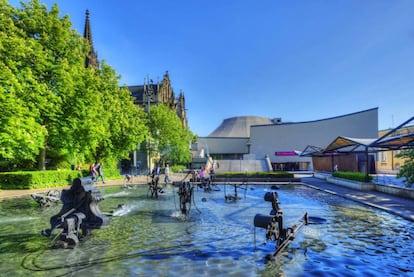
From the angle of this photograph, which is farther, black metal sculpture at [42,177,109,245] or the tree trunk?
the tree trunk

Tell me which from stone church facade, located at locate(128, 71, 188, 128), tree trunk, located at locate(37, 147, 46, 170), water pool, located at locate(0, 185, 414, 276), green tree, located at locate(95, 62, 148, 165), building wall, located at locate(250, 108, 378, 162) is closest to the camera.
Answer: water pool, located at locate(0, 185, 414, 276)

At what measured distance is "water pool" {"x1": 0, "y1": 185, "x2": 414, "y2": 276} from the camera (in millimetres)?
5805

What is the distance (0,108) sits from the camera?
1727 centimetres

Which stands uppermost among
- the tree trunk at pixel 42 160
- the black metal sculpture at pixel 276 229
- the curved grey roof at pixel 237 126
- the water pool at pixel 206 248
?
the curved grey roof at pixel 237 126

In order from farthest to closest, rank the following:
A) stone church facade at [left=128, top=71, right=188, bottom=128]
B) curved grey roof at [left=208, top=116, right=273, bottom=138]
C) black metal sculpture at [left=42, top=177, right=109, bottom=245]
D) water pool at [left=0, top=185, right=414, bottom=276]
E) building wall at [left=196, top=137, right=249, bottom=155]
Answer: curved grey roof at [left=208, top=116, right=273, bottom=138] → building wall at [left=196, top=137, right=249, bottom=155] → stone church facade at [left=128, top=71, right=188, bottom=128] → black metal sculpture at [left=42, top=177, right=109, bottom=245] → water pool at [left=0, top=185, right=414, bottom=276]

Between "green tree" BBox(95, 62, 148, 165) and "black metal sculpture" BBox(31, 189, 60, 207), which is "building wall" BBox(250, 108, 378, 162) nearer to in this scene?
"green tree" BBox(95, 62, 148, 165)

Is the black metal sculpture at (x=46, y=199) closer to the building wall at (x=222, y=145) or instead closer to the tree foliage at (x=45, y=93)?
the tree foliage at (x=45, y=93)

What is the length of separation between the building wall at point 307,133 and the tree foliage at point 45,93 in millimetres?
51226

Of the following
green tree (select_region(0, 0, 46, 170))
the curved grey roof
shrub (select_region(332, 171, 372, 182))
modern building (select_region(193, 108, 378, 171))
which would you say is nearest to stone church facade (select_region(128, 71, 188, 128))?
modern building (select_region(193, 108, 378, 171))

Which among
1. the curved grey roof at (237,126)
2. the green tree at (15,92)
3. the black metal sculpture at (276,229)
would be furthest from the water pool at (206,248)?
the curved grey roof at (237,126)

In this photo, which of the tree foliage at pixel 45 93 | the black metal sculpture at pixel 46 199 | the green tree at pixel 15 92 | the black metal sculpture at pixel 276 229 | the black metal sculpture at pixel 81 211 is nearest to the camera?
the black metal sculpture at pixel 276 229

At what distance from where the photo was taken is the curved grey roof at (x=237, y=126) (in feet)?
392

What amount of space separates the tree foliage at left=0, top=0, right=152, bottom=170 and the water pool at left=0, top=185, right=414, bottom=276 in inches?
361

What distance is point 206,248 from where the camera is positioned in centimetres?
721
